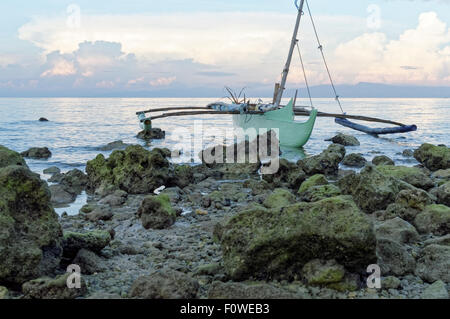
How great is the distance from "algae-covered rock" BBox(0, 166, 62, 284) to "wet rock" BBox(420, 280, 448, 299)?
4111 mm

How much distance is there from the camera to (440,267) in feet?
16.6

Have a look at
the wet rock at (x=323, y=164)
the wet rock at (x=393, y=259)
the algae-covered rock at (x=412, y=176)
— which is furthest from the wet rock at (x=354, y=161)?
the wet rock at (x=393, y=259)

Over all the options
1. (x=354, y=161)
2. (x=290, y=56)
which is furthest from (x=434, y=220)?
(x=290, y=56)

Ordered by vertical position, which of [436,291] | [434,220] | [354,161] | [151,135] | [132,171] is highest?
[132,171]

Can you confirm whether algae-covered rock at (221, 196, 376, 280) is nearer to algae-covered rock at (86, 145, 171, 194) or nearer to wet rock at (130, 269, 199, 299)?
wet rock at (130, 269, 199, 299)

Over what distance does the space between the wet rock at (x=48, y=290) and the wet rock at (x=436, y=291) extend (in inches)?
143

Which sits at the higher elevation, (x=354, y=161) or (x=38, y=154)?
(x=354, y=161)

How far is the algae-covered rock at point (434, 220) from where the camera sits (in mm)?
6867

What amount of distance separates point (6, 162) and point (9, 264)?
3.43 m

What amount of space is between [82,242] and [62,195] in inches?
207

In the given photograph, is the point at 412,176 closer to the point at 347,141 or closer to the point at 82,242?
the point at 82,242

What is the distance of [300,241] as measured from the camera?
4.75 meters

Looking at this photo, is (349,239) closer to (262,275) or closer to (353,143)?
(262,275)
